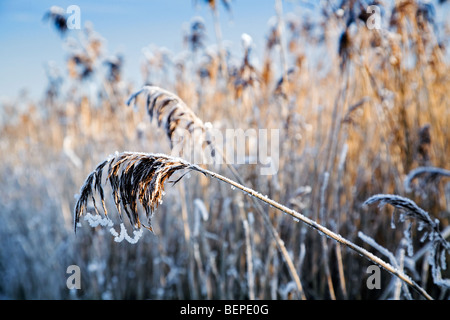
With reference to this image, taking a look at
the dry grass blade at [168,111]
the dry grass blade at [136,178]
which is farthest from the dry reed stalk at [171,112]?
the dry grass blade at [136,178]

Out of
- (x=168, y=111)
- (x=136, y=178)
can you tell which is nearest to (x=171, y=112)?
(x=168, y=111)

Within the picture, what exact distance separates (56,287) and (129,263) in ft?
1.05

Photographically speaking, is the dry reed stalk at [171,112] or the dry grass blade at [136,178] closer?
the dry grass blade at [136,178]

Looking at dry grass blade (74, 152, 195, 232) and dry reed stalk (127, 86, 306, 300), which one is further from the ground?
dry reed stalk (127, 86, 306, 300)

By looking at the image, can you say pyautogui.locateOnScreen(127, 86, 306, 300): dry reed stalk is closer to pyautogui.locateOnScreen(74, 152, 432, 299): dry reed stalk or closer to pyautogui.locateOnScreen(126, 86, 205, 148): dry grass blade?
pyautogui.locateOnScreen(126, 86, 205, 148): dry grass blade

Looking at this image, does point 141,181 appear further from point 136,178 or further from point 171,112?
point 171,112

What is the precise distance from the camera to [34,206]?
2.27 m

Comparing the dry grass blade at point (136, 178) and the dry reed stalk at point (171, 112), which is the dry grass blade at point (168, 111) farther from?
the dry grass blade at point (136, 178)

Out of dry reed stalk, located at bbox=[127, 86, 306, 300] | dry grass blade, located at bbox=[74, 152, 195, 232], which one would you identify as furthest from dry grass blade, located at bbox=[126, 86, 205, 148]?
dry grass blade, located at bbox=[74, 152, 195, 232]

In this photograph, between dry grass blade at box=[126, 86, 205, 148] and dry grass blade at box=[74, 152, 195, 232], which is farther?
dry grass blade at box=[126, 86, 205, 148]
